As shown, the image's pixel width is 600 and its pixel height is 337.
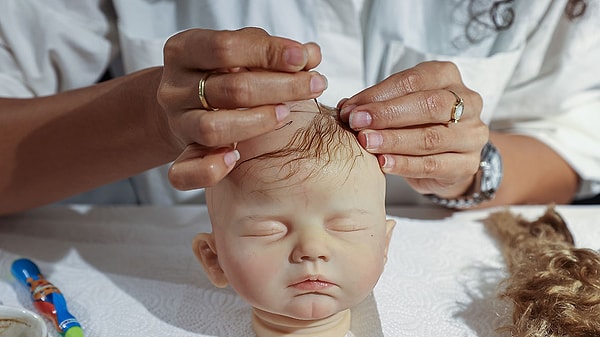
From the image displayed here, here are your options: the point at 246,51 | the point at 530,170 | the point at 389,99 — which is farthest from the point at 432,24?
the point at 246,51

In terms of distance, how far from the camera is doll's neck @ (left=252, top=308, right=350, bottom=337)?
0.65 metres

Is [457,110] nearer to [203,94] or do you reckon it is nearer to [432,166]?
[432,166]

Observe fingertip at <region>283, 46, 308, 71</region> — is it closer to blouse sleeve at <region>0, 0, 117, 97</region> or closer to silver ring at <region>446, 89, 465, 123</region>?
silver ring at <region>446, 89, 465, 123</region>

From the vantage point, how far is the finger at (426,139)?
60cm

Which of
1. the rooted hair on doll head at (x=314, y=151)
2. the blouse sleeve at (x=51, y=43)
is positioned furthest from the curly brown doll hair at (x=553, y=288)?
the blouse sleeve at (x=51, y=43)

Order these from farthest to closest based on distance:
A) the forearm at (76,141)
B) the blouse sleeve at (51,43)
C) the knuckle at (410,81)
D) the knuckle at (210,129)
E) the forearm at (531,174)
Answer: the forearm at (531,174) < the blouse sleeve at (51,43) < the forearm at (76,141) < the knuckle at (410,81) < the knuckle at (210,129)

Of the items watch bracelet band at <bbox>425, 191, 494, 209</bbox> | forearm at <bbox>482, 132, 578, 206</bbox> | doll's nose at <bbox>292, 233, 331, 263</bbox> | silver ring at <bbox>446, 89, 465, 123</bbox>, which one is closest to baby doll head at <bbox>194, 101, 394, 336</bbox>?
doll's nose at <bbox>292, 233, 331, 263</bbox>

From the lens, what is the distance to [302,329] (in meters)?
0.65

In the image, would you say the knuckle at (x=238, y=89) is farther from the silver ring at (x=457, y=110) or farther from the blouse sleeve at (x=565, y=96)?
the blouse sleeve at (x=565, y=96)

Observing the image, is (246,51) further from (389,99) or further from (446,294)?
(446,294)

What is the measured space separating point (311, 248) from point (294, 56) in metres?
0.17

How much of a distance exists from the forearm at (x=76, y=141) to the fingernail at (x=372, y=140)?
0.27 metres

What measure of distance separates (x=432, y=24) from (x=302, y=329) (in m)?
0.58

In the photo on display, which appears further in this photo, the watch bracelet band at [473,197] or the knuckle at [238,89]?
the watch bracelet band at [473,197]
